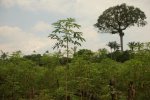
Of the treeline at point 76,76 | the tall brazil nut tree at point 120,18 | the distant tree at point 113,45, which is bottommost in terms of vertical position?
the treeline at point 76,76

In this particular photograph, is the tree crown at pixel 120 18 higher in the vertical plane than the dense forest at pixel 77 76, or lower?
higher

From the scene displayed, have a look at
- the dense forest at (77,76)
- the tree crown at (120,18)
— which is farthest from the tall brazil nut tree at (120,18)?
the dense forest at (77,76)

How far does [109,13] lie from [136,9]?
559cm

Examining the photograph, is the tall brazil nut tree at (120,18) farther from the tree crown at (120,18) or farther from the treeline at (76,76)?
the treeline at (76,76)

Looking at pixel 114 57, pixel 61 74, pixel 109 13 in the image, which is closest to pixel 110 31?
pixel 109 13

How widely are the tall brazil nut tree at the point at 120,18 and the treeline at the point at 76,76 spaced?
39835mm

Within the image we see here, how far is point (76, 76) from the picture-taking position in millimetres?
23750

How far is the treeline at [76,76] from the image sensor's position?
23141 mm

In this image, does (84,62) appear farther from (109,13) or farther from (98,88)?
(109,13)

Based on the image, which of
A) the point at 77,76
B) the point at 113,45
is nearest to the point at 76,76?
the point at 77,76

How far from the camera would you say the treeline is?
75.9 feet

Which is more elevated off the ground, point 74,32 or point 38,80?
point 74,32

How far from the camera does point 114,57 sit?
145ft

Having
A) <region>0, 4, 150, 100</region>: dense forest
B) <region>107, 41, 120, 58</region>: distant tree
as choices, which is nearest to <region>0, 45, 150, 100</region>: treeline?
<region>0, 4, 150, 100</region>: dense forest
